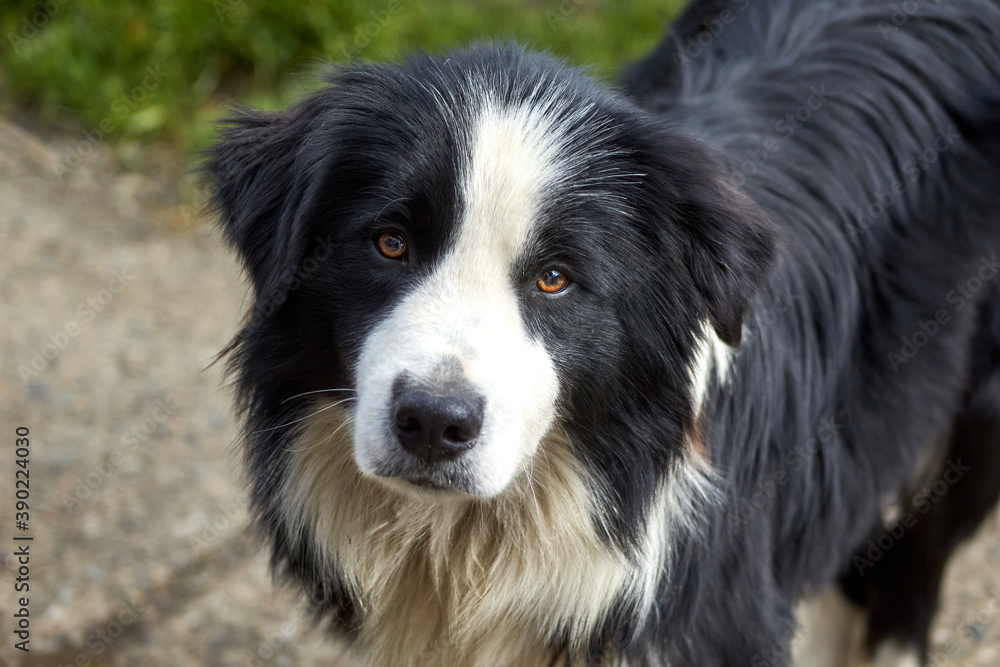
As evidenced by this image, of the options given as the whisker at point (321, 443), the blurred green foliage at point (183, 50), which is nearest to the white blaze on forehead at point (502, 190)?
the whisker at point (321, 443)

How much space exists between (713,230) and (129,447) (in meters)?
2.77

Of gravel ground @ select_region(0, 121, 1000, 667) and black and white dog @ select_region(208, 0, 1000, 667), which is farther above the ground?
black and white dog @ select_region(208, 0, 1000, 667)

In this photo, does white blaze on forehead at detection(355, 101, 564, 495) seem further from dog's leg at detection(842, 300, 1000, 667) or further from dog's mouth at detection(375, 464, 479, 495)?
dog's leg at detection(842, 300, 1000, 667)

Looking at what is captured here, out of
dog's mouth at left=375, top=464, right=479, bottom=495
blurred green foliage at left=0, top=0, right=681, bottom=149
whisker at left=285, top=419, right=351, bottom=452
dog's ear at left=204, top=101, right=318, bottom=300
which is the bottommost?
blurred green foliage at left=0, top=0, right=681, bottom=149

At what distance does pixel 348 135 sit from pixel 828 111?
1.57 meters

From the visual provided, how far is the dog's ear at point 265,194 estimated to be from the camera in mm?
2570

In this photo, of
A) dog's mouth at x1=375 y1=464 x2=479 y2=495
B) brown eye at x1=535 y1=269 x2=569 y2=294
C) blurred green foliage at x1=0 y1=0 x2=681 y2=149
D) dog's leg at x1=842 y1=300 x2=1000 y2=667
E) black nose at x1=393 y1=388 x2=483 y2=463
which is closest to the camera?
black nose at x1=393 y1=388 x2=483 y2=463

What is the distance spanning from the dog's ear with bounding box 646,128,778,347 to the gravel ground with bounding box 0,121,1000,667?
55.8 inches

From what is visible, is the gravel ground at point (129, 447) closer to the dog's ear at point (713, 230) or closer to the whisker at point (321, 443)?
the whisker at point (321, 443)

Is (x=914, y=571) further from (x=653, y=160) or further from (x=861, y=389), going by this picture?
(x=653, y=160)

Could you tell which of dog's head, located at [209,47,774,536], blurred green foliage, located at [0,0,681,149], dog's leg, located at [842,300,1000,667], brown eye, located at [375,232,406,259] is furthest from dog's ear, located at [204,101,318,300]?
blurred green foliage, located at [0,0,681,149]

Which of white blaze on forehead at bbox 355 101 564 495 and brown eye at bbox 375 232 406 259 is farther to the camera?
brown eye at bbox 375 232 406 259

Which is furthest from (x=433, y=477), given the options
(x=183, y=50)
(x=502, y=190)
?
(x=183, y=50)

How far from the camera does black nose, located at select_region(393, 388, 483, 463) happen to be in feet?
7.20
